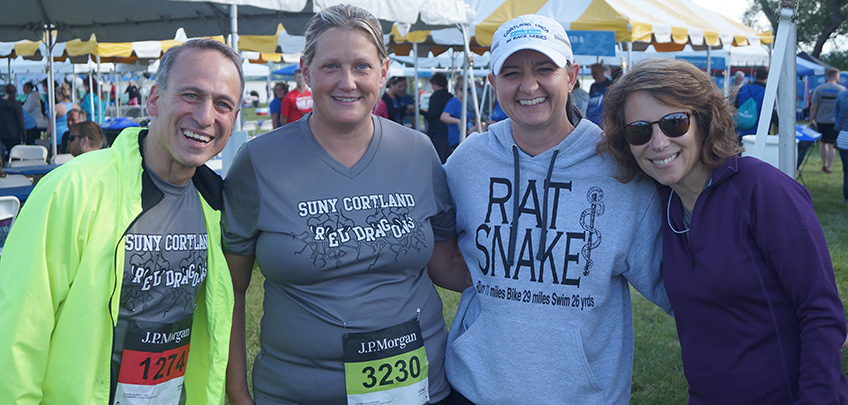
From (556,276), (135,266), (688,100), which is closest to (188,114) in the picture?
(135,266)

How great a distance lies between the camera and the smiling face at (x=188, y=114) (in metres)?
1.80

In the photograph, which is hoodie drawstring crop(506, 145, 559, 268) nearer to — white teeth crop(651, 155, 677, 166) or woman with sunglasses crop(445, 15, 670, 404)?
woman with sunglasses crop(445, 15, 670, 404)

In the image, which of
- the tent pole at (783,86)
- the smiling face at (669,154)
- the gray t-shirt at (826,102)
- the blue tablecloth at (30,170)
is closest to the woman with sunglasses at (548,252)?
the smiling face at (669,154)

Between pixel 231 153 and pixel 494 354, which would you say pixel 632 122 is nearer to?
pixel 494 354

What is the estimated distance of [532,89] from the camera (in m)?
2.00

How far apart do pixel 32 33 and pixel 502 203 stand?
347 inches

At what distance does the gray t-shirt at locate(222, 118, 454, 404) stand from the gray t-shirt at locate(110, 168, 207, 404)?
159 millimetres

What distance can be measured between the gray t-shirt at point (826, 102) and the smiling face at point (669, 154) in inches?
549

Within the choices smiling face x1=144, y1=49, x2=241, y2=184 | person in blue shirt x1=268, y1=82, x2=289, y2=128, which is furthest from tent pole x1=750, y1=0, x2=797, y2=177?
person in blue shirt x1=268, y1=82, x2=289, y2=128

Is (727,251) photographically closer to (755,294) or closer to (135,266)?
(755,294)

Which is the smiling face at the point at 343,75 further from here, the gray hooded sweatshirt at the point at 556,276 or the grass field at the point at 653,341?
the grass field at the point at 653,341

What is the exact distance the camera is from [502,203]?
2078 mm

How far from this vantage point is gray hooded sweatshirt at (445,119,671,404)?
193cm

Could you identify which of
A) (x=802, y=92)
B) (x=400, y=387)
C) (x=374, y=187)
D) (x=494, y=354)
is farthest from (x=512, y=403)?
(x=802, y=92)
